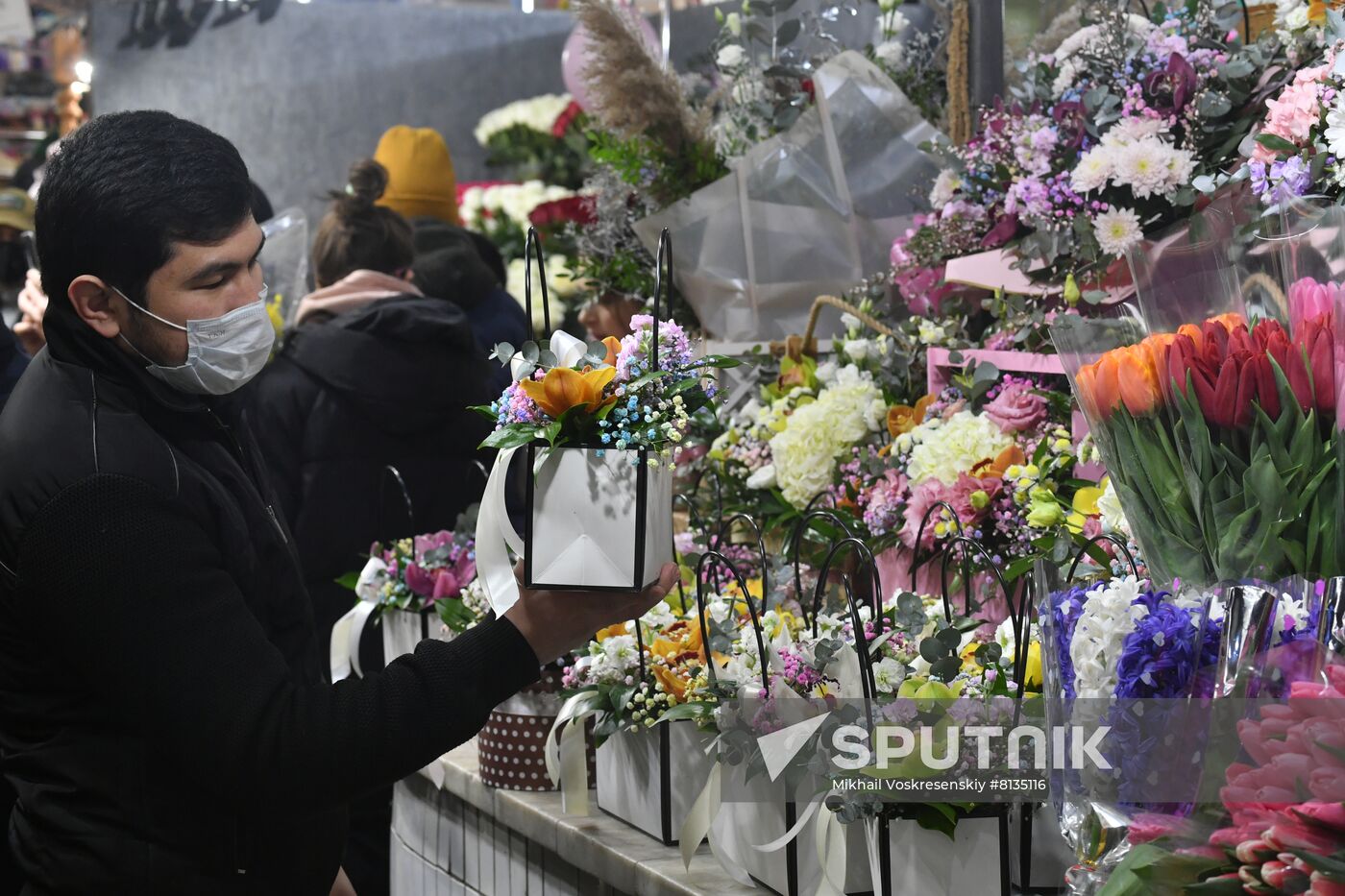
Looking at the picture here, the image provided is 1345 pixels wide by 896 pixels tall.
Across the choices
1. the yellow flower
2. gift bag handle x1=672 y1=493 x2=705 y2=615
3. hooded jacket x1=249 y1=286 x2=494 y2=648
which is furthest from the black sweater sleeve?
hooded jacket x1=249 y1=286 x2=494 y2=648

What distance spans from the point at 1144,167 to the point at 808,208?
892mm

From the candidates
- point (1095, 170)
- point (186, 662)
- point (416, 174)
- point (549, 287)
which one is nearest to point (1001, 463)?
point (1095, 170)

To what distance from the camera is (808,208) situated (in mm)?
2717

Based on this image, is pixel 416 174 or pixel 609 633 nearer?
pixel 609 633

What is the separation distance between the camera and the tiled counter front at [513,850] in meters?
1.55

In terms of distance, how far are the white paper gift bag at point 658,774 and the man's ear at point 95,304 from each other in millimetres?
726

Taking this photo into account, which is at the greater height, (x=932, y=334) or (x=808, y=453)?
(x=932, y=334)

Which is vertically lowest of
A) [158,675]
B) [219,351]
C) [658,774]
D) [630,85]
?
[658,774]

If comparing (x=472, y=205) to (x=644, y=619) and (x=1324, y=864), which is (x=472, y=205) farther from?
(x=1324, y=864)

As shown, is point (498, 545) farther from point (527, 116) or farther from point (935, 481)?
point (527, 116)

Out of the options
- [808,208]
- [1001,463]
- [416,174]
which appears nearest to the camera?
[1001,463]

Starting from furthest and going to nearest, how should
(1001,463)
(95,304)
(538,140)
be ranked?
(538,140) < (1001,463) < (95,304)

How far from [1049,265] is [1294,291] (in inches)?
38.0

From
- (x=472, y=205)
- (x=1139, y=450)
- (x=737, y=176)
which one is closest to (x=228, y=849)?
(x=1139, y=450)
